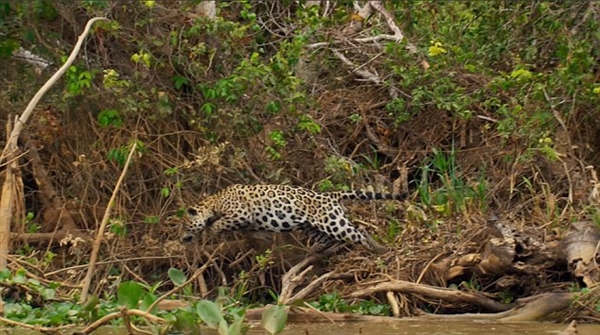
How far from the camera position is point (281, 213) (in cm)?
939

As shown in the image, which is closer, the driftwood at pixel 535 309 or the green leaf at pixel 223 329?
the green leaf at pixel 223 329

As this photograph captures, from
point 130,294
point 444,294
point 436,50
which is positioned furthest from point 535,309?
point 436,50

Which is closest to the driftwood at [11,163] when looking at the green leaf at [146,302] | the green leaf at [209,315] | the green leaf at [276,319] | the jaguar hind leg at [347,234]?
the green leaf at [146,302]

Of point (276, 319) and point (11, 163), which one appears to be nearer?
point (276, 319)

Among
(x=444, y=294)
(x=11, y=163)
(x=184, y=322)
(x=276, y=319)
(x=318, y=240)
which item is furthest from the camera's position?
(x=318, y=240)

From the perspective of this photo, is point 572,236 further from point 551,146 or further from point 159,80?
point 159,80

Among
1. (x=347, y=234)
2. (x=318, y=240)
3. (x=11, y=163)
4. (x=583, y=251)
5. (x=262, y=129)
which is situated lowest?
(x=318, y=240)

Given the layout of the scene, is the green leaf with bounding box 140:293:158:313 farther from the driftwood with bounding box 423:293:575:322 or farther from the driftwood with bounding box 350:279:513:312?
the driftwood with bounding box 423:293:575:322

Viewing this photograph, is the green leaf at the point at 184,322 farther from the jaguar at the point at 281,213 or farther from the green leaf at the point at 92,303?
the jaguar at the point at 281,213

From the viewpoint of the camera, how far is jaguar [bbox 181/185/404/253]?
933 centimetres

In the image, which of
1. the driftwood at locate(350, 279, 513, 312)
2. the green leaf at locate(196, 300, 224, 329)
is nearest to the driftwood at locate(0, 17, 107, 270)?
the green leaf at locate(196, 300, 224, 329)

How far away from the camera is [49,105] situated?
10117 millimetres

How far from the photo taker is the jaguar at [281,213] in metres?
9.33

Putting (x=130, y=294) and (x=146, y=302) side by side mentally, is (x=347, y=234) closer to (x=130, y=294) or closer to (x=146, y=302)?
(x=146, y=302)
